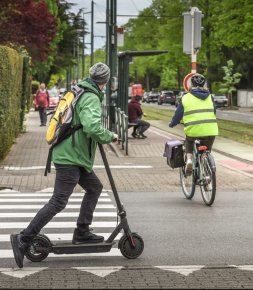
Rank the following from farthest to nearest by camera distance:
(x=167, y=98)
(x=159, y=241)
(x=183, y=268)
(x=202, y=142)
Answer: (x=167, y=98)
(x=202, y=142)
(x=159, y=241)
(x=183, y=268)

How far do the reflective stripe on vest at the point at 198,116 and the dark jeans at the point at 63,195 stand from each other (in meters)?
4.46

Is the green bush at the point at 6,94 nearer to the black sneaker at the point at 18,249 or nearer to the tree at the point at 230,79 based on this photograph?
the black sneaker at the point at 18,249

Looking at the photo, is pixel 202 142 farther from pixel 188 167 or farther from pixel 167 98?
pixel 167 98

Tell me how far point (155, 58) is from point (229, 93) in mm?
21572

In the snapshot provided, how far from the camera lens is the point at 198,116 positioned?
11.8 meters

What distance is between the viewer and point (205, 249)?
7969mm

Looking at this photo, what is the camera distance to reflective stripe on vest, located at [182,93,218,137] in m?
11.8

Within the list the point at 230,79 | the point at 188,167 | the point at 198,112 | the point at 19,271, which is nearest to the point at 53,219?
the point at 19,271

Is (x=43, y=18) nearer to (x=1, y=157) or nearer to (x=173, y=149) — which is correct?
(x=1, y=157)

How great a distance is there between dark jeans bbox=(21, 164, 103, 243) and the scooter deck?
0.24 metres

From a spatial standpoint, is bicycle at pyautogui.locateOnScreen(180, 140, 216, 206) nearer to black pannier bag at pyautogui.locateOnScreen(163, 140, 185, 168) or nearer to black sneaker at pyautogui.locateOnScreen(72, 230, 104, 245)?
black pannier bag at pyautogui.locateOnScreen(163, 140, 185, 168)

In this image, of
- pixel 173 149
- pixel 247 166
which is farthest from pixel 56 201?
pixel 247 166

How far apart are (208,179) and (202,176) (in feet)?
0.75

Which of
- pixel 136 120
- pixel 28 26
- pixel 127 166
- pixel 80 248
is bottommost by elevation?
pixel 127 166
